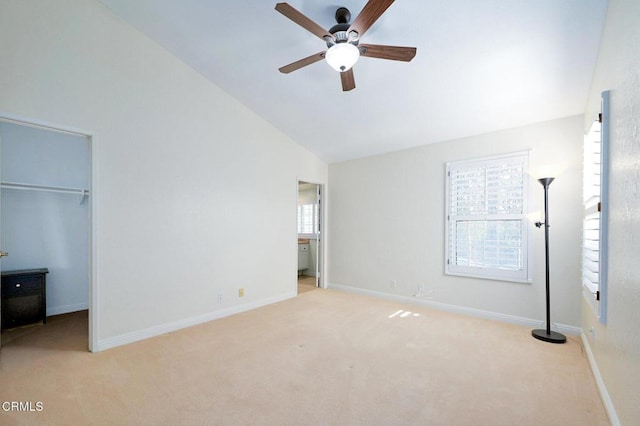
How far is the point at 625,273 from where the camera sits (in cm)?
159

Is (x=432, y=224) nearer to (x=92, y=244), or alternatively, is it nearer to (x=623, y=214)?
(x=623, y=214)

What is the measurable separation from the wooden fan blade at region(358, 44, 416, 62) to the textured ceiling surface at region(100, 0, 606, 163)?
0.38 meters

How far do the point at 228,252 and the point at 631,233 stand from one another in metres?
3.90

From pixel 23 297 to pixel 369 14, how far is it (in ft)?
15.8

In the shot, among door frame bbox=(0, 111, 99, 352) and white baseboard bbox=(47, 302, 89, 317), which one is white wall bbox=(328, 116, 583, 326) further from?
white baseboard bbox=(47, 302, 89, 317)

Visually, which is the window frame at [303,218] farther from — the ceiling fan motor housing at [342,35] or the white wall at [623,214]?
the white wall at [623,214]

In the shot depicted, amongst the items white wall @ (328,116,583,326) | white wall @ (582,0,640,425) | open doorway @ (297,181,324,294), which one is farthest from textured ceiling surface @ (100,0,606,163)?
open doorway @ (297,181,324,294)

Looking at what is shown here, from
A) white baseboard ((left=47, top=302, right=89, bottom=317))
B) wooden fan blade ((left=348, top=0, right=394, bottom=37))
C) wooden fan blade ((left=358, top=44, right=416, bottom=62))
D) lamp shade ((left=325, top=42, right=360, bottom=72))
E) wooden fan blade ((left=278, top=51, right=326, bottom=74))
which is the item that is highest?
wooden fan blade ((left=348, top=0, right=394, bottom=37))

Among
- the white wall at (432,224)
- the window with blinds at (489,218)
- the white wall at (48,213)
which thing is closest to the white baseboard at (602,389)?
the white wall at (432,224)

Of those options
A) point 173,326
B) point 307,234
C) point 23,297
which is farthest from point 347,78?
point 307,234

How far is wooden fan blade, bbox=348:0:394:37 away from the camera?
1.83 m

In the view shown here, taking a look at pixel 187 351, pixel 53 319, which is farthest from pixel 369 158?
pixel 53 319

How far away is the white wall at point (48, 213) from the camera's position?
12.2 feet

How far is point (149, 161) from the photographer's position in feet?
10.9
